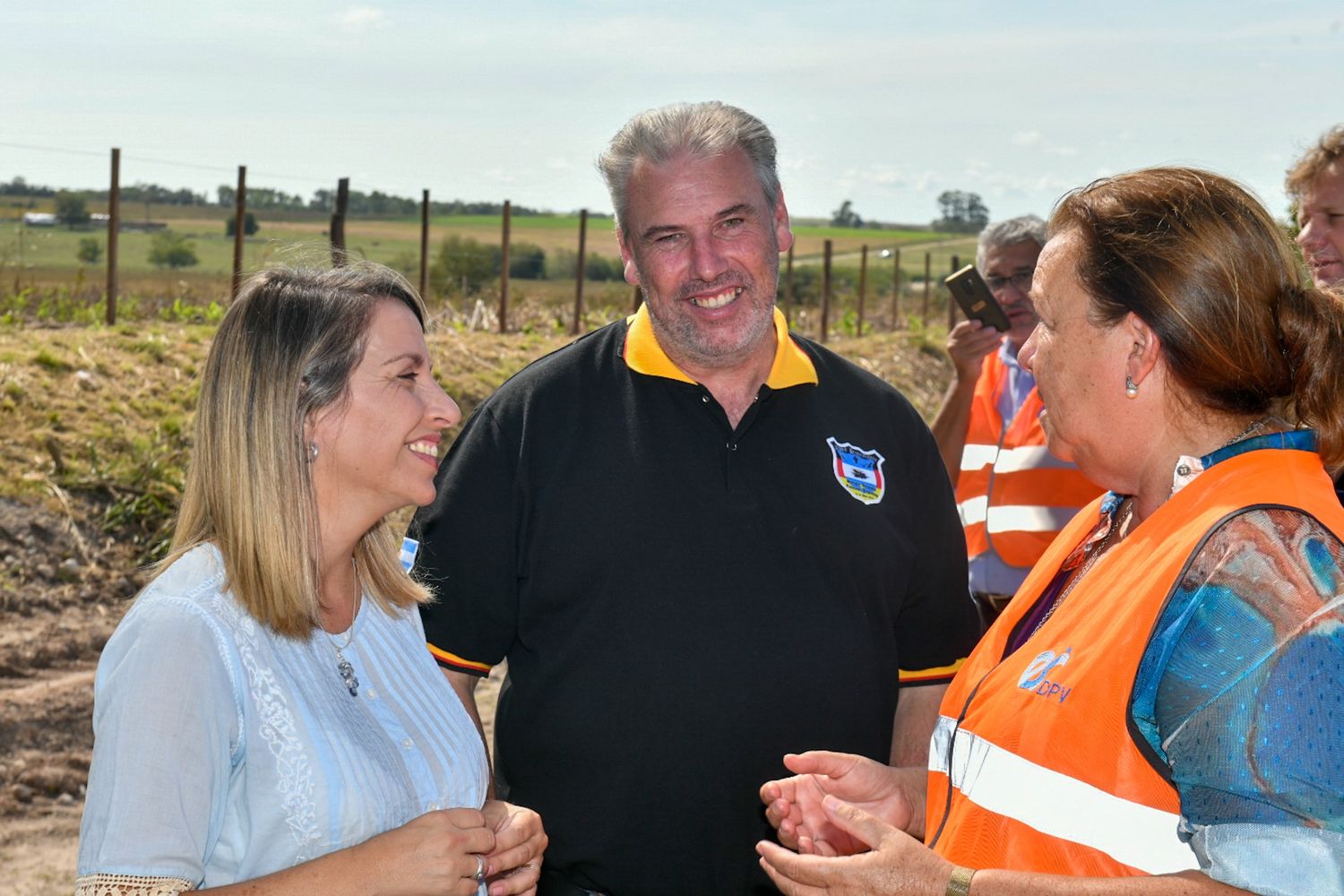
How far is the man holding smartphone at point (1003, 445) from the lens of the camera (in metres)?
4.73

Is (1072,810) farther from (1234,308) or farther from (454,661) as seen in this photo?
(454,661)

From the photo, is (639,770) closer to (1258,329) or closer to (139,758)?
(139,758)

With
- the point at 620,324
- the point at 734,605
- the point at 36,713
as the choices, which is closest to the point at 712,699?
the point at 734,605

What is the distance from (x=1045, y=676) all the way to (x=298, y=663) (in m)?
1.24

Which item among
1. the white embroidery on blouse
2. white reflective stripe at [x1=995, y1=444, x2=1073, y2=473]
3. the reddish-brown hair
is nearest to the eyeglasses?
white reflective stripe at [x1=995, y1=444, x2=1073, y2=473]

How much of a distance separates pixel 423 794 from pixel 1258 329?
159 cm

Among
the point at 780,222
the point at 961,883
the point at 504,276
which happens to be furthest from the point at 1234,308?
the point at 504,276

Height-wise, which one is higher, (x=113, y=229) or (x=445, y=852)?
(x=113, y=229)

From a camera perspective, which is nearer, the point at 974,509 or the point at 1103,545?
the point at 1103,545

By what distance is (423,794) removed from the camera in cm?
229

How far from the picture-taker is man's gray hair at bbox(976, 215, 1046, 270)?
528cm

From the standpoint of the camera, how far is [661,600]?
2.82 meters

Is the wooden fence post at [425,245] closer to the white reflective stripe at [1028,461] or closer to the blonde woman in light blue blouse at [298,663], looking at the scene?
the white reflective stripe at [1028,461]

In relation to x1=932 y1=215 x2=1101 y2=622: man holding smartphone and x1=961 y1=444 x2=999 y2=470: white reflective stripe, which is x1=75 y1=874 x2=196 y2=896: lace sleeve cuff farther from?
x1=961 y1=444 x2=999 y2=470: white reflective stripe
